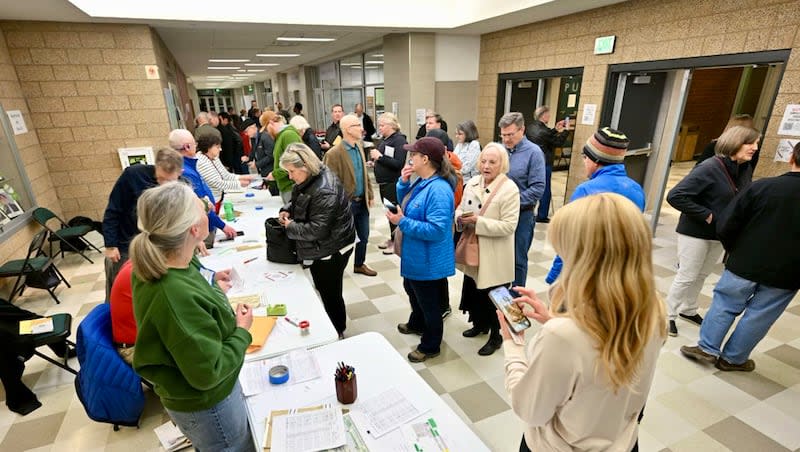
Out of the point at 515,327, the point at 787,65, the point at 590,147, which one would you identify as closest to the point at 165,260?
the point at 515,327

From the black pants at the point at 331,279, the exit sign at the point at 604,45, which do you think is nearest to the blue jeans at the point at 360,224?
the black pants at the point at 331,279

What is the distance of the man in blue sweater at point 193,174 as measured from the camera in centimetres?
322

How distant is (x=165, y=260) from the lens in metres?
1.23

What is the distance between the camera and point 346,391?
5.02 ft

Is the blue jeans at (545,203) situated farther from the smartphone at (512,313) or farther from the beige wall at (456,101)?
the smartphone at (512,313)

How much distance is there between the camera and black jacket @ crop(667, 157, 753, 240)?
2912 mm

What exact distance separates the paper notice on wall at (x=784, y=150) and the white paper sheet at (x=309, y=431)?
463 cm

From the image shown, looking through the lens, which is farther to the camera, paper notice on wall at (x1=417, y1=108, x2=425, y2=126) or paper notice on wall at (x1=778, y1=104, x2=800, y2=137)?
paper notice on wall at (x1=417, y1=108, x2=425, y2=126)

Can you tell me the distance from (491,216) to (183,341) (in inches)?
78.2

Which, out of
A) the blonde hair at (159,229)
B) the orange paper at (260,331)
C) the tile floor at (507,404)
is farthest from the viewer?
the tile floor at (507,404)

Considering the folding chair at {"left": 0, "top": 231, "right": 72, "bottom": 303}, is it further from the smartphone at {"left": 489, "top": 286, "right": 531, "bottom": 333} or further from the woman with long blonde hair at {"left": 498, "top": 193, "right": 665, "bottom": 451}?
the woman with long blonde hair at {"left": 498, "top": 193, "right": 665, "bottom": 451}

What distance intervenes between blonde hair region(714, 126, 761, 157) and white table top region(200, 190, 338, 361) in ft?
10.4

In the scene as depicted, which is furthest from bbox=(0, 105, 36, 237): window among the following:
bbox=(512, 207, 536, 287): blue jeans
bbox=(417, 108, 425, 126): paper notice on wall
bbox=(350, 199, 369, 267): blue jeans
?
bbox=(417, 108, 425, 126): paper notice on wall

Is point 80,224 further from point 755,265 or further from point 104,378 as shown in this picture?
point 755,265
